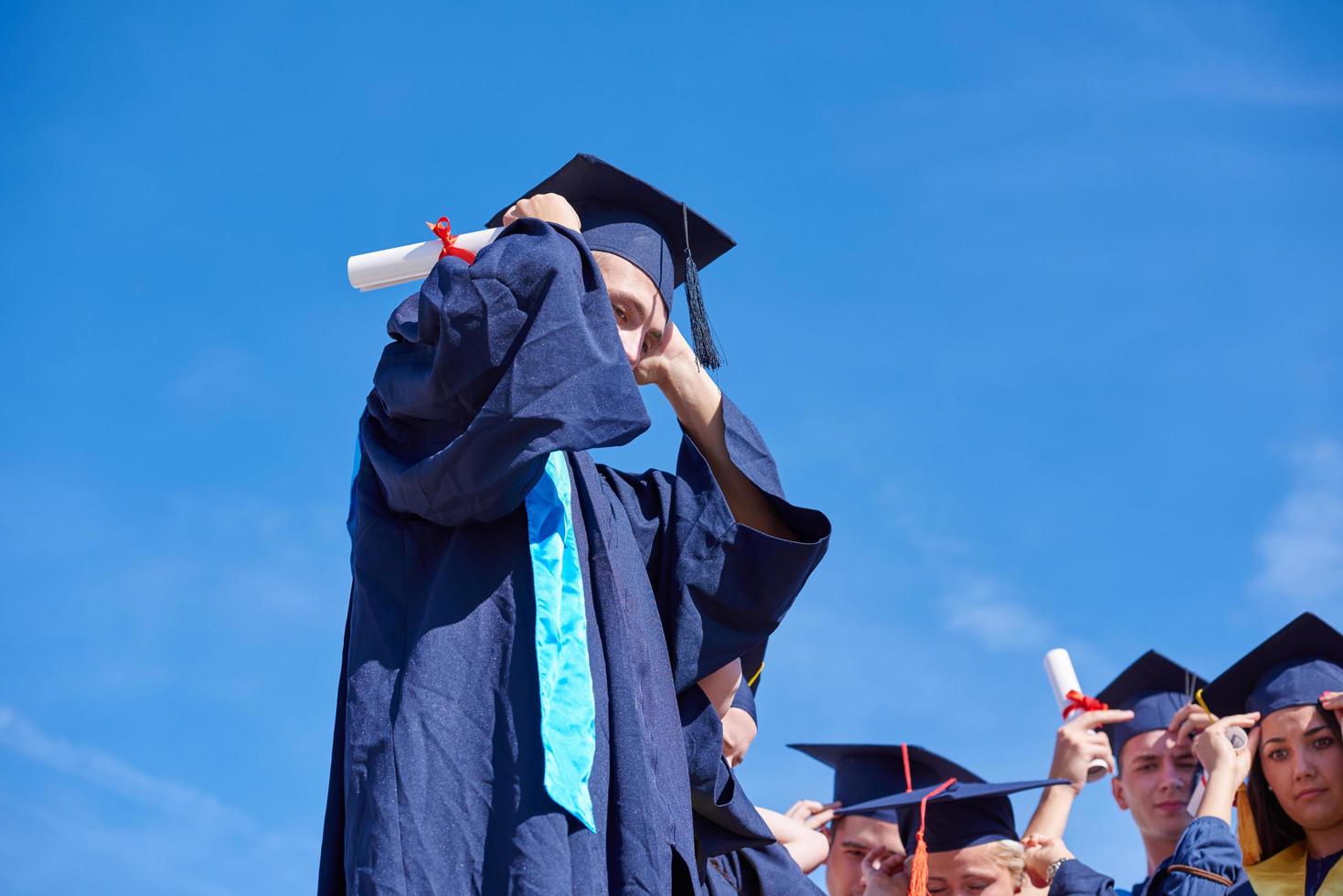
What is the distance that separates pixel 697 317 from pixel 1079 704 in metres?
Answer: 2.90

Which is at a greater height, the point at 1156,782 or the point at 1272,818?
the point at 1156,782

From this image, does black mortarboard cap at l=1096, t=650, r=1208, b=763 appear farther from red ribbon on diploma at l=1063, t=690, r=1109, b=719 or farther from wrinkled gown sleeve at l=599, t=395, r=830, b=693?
wrinkled gown sleeve at l=599, t=395, r=830, b=693

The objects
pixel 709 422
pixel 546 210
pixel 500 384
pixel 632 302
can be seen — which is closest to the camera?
pixel 500 384

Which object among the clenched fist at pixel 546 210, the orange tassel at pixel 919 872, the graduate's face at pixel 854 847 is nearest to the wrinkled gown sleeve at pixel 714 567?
the clenched fist at pixel 546 210

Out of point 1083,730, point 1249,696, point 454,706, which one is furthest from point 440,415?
point 1249,696

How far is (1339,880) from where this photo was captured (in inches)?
214

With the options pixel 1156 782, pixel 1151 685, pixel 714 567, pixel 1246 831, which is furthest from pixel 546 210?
pixel 1151 685

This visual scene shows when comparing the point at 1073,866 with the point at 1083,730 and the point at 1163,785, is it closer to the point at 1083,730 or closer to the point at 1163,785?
the point at 1083,730

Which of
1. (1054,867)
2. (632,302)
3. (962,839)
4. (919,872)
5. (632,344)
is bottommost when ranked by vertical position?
(919,872)

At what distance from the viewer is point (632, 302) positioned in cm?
362

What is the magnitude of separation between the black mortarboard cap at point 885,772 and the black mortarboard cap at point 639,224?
3502 millimetres

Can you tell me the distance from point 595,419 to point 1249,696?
4.40m

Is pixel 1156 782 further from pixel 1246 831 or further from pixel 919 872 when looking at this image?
pixel 919 872

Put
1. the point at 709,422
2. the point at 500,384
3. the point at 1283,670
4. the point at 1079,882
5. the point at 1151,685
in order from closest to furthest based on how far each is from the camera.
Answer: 1. the point at 500,384
2. the point at 709,422
3. the point at 1079,882
4. the point at 1283,670
5. the point at 1151,685
